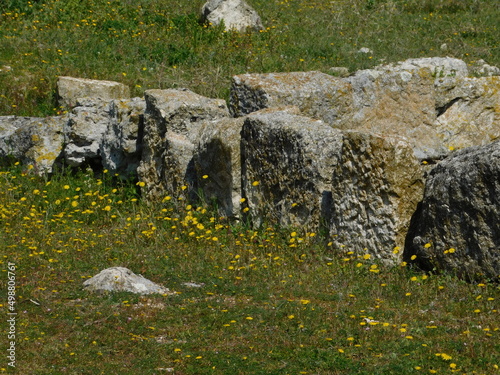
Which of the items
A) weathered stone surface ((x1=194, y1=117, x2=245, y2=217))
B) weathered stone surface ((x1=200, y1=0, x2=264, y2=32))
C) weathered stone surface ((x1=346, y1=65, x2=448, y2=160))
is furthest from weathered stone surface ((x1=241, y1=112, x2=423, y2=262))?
weathered stone surface ((x1=200, y1=0, x2=264, y2=32))

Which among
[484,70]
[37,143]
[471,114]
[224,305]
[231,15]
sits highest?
[231,15]

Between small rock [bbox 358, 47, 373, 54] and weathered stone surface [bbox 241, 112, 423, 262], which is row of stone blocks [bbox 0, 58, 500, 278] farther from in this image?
small rock [bbox 358, 47, 373, 54]

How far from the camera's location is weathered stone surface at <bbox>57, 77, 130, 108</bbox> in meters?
14.7

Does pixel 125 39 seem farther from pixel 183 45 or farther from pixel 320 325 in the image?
→ pixel 320 325

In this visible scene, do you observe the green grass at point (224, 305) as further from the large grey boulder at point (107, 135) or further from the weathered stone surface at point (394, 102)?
the weathered stone surface at point (394, 102)

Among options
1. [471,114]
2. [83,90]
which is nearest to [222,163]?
[471,114]

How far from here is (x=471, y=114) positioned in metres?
12.1

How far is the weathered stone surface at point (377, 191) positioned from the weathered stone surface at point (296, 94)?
2.46m

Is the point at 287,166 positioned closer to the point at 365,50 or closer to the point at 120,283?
the point at 120,283

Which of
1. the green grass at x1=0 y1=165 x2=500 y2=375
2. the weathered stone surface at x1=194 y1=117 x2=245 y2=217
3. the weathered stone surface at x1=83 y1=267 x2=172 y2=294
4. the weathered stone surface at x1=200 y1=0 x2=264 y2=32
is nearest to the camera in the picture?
the green grass at x1=0 y1=165 x2=500 y2=375

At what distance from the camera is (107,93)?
14781mm

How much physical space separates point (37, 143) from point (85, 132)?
91cm

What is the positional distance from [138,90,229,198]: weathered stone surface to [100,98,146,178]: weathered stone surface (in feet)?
1.25

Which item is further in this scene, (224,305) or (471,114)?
(471,114)
